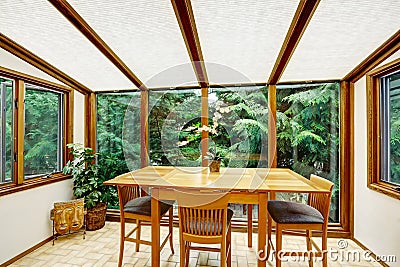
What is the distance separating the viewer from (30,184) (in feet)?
9.04

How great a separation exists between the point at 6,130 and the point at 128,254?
1.93 metres

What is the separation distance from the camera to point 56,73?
2.96m

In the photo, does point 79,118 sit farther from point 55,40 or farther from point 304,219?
point 304,219

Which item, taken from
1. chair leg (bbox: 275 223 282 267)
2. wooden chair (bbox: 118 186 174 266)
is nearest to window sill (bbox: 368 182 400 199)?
chair leg (bbox: 275 223 282 267)

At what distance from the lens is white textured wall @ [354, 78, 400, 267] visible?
2.32 meters

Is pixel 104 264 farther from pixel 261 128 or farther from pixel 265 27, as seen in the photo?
pixel 265 27

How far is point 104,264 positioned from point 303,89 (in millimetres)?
3234

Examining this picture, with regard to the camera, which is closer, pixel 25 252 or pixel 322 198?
pixel 322 198

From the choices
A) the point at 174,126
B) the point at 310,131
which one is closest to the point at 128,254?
the point at 174,126

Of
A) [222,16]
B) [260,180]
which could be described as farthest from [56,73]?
[260,180]

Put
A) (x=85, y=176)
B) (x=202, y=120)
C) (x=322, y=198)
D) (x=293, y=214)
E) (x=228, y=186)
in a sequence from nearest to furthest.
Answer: (x=228, y=186) < (x=293, y=214) < (x=322, y=198) < (x=85, y=176) < (x=202, y=120)

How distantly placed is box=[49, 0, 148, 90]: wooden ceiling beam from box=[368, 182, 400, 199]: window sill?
314cm

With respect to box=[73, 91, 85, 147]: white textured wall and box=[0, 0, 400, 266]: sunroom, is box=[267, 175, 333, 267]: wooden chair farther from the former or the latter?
box=[73, 91, 85, 147]: white textured wall

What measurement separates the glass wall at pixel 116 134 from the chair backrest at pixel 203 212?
197 cm
